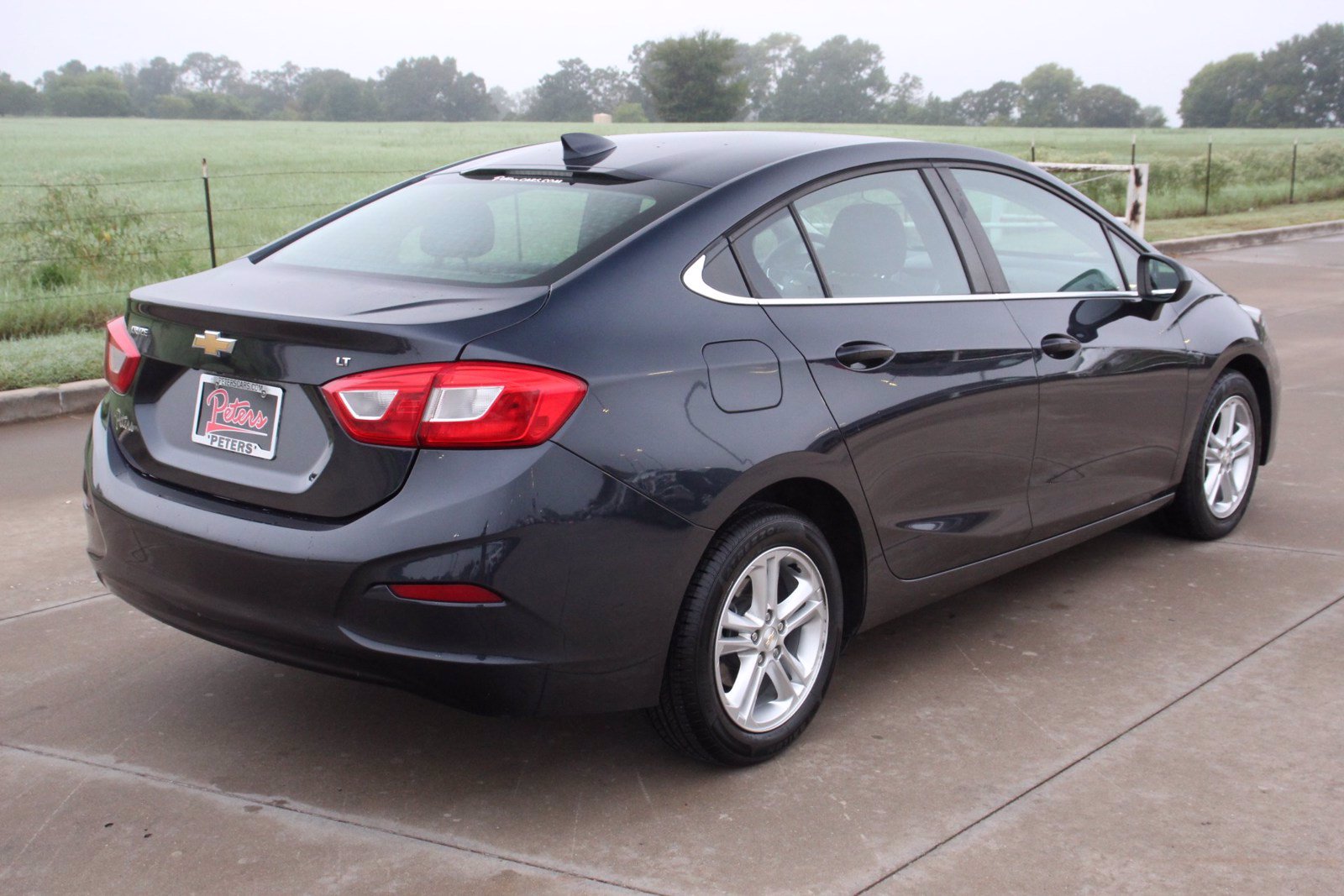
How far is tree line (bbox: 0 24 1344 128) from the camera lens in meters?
80.9

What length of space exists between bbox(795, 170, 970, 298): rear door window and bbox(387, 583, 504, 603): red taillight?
1.30m

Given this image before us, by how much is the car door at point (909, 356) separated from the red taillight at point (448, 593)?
1.02 meters

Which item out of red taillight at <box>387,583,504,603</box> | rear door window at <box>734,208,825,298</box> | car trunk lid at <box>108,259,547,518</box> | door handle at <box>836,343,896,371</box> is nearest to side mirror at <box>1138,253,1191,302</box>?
door handle at <box>836,343,896,371</box>

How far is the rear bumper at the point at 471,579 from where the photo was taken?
2.82 m

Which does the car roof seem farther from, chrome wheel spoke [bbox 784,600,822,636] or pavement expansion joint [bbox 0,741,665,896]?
pavement expansion joint [bbox 0,741,665,896]

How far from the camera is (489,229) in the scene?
3.60 m

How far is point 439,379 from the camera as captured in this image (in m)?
2.83

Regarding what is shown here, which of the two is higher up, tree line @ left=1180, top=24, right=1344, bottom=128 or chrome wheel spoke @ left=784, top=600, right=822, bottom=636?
tree line @ left=1180, top=24, right=1344, bottom=128

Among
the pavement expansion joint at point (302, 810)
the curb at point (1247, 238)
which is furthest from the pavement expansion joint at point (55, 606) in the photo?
the curb at point (1247, 238)

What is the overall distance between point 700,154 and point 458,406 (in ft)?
4.27

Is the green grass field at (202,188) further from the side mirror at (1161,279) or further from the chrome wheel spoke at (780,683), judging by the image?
the side mirror at (1161,279)

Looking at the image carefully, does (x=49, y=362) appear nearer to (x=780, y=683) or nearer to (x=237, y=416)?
(x=237, y=416)

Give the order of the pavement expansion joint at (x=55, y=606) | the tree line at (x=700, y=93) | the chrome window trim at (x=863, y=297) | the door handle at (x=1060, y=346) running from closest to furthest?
1. the chrome window trim at (x=863, y=297)
2. the door handle at (x=1060, y=346)
3. the pavement expansion joint at (x=55, y=606)
4. the tree line at (x=700, y=93)

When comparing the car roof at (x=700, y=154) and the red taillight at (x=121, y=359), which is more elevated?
the car roof at (x=700, y=154)
